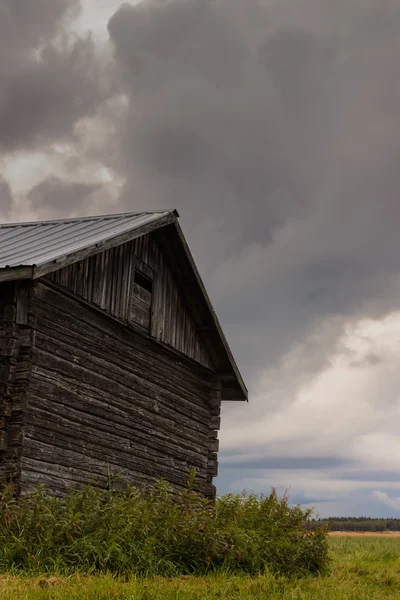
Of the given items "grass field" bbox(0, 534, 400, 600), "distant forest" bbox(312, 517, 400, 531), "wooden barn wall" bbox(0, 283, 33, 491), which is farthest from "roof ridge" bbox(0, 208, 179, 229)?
"distant forest" bbox(312, 517, 400, 531)

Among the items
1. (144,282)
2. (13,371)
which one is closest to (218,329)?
(144,282)

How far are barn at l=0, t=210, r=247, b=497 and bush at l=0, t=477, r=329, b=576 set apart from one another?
1.69 m

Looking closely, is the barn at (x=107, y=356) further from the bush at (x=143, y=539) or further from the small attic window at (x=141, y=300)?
the bush at (x=143, y=539)

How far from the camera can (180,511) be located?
12102mm

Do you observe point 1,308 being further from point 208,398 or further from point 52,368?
point 208,398

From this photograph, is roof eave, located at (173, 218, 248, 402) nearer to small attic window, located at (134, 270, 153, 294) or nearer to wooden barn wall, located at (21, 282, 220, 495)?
wooden barn wall, located at (21, 282, 220, 495)

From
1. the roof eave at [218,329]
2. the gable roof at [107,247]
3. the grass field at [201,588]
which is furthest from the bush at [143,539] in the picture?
the roof eave at [218,329]

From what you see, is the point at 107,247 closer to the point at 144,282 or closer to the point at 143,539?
the point at 144,282

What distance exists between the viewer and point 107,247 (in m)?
14.4

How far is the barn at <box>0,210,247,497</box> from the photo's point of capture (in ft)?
42.7

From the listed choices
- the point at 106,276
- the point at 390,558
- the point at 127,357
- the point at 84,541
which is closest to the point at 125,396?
the point at 127,357

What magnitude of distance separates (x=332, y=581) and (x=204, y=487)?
27.7 ft

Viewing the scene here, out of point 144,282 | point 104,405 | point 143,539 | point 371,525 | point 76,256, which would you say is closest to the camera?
point 143,539

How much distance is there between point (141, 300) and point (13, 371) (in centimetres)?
455
